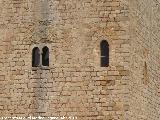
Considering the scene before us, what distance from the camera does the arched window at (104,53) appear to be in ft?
35.2

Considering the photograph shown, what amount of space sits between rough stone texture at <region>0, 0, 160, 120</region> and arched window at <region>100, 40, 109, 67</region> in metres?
0.09

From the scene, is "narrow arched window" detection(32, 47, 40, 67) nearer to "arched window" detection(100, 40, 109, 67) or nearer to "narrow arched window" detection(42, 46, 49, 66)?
"narrow arched window" detection(42, 46, 49, 66)

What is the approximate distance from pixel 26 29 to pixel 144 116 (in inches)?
129

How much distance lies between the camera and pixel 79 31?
10875mm

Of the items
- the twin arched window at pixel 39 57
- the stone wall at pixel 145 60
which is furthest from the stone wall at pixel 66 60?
the stone wall at pixel 145 60

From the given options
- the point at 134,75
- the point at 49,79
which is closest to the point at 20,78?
the point at 49,79

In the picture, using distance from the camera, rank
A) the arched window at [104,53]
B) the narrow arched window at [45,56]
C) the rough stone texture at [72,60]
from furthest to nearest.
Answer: the narrow arched window at [45,56] < the arched window at [104,53] < the rough stone texture at [72,60]

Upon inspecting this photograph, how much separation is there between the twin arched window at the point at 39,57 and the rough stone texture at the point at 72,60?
9 cm

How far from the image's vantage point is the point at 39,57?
11031mm

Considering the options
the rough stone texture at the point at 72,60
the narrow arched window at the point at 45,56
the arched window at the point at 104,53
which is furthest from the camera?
the narrow arched window at the point at 45,56

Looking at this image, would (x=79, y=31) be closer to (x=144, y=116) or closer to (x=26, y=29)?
(x=26, y=29)

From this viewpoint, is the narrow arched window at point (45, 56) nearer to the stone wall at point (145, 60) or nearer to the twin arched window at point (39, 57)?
the twin arched window at point (39, 57)

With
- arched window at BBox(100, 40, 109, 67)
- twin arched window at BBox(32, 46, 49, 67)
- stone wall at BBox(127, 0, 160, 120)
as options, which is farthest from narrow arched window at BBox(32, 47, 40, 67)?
stone wall at BBox(127, 0, 160, 120)

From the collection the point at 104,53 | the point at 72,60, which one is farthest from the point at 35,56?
the point at 104,53
